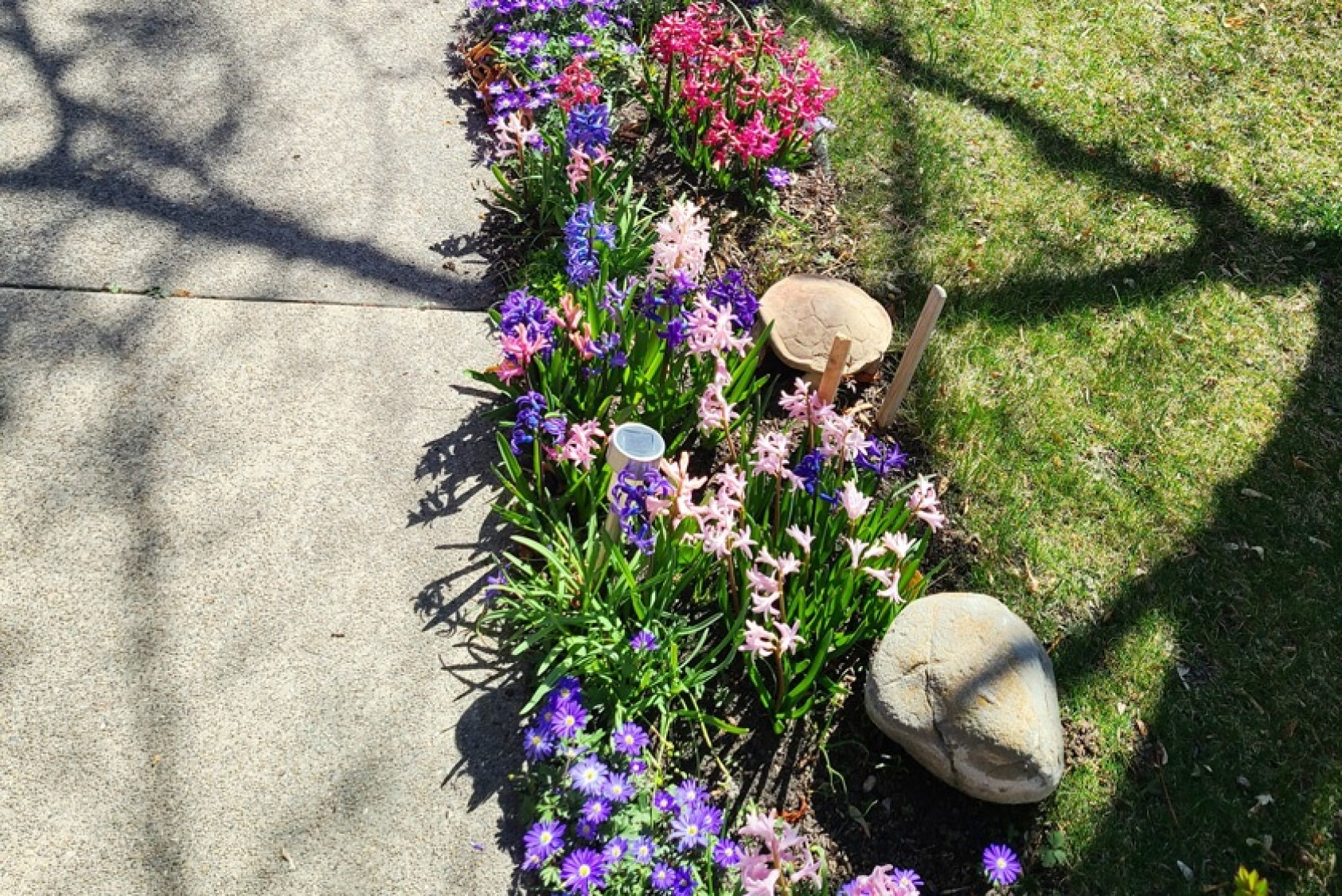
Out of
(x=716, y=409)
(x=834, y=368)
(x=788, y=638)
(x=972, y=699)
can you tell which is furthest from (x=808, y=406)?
(x=972, y=699)

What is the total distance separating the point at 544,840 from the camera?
2.49 m

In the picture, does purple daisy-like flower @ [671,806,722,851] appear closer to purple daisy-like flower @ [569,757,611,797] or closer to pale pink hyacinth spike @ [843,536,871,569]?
purple daisy-like flower @ [569,757,611,797]

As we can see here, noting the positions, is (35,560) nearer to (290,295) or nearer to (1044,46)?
(290,295)

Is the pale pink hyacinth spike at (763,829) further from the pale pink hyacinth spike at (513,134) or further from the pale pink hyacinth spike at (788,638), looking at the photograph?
the pale pink hyacinth spike at (513,134)

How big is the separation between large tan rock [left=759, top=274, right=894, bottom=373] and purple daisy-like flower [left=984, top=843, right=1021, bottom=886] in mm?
1621

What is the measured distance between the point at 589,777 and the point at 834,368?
4.34ft

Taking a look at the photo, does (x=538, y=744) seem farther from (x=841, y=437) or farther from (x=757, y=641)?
(x=841, y=437)

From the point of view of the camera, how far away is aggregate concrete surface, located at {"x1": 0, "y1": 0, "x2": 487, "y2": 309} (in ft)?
12.4

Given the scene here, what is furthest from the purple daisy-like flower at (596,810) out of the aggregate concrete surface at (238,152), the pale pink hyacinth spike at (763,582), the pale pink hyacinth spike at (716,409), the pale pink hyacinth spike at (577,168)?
the pale pink hyacinth spike at (577,168)

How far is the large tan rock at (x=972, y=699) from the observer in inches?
103

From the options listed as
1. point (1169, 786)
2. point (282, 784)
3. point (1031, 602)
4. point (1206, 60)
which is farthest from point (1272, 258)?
point (282, 784)

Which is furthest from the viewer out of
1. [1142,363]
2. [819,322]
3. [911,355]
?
[1142,363]

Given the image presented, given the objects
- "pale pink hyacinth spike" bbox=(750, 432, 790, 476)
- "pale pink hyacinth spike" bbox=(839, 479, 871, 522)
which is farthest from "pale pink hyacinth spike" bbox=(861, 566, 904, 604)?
"pale pink hyacinth spike" bbox=(750, 432, 790, 476)

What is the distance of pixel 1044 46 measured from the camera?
17.2 feet
